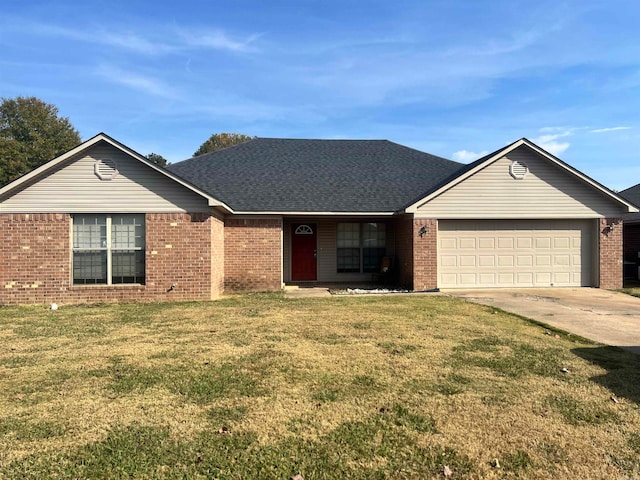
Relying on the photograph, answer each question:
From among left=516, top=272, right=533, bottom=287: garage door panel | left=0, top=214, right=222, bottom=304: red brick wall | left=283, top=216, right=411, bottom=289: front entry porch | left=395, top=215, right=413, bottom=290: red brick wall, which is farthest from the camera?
left=283, top=216, right=411, bottom=289: front entry porch

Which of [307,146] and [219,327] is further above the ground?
[307,146]

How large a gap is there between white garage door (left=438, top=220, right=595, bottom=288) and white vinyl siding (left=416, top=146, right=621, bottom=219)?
1.45 feet

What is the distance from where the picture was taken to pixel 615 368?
18.9 ft

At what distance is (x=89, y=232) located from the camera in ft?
39.4

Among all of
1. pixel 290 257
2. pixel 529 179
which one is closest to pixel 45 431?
pixel 290 257

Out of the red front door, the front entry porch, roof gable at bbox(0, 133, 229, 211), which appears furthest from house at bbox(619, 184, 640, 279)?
roof gable at bbox(0, 133, 229, 211)

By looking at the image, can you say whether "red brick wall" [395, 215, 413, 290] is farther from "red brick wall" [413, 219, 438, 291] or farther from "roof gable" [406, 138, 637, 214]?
"roof gable" [406, 138, 637, 214]

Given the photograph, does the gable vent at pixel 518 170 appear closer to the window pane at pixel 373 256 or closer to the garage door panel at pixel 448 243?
the garage door panel at pixel 448 243

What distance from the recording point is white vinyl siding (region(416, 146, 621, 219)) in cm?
1431

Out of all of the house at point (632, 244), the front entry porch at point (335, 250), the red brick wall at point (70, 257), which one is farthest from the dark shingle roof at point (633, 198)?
the red brick wall at point (70, 257)

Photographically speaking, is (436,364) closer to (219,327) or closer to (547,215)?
(219,327)

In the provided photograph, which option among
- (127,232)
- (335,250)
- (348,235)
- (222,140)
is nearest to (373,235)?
(348,235)

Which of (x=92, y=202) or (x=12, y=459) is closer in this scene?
(x=12, y=459)

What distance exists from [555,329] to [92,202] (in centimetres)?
1186
